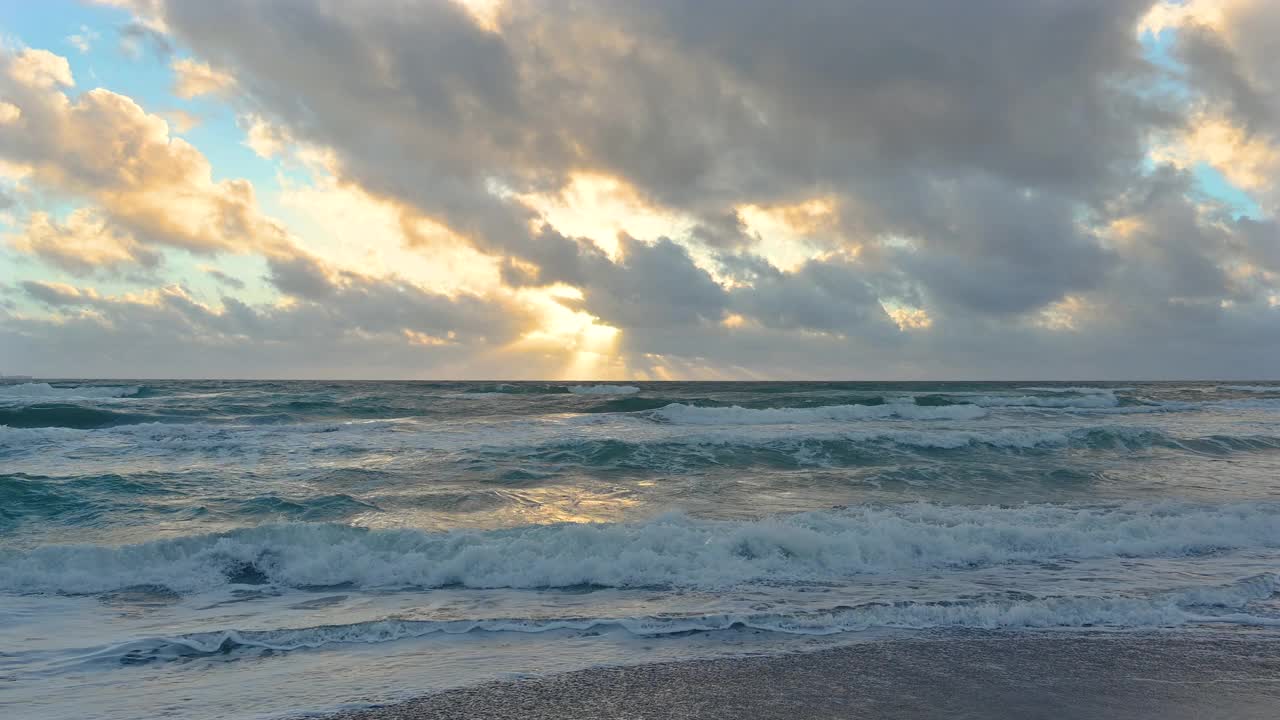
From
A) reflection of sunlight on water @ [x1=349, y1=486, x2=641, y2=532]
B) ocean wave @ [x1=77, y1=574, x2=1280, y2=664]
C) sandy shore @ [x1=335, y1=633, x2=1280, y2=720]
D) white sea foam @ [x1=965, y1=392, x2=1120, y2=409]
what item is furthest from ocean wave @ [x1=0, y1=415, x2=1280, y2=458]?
white sea foam @ [x1=965, y1=392, x2=1120, y2=409]

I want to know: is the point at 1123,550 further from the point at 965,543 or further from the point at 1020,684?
the point at 1020,684

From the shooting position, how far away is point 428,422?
30828 millimetres

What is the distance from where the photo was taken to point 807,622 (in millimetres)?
7461

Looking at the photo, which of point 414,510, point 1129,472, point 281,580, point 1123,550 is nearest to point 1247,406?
point 1129,472

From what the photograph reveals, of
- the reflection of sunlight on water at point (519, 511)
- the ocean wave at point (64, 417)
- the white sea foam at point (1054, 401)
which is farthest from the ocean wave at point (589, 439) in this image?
the white sea foam at point (1054, 401)

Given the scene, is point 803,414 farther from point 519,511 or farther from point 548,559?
point 548,559

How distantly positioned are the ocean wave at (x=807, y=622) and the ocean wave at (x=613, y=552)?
1.68m

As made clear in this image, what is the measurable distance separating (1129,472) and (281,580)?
797 inches

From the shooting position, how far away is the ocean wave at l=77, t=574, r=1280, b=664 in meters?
7.05

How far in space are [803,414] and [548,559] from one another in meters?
26.3

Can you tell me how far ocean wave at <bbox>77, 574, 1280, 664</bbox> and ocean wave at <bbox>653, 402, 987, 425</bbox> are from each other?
76.1 ft

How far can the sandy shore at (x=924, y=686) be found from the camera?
17.6 feet

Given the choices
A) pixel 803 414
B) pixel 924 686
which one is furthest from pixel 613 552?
pixel 803 414

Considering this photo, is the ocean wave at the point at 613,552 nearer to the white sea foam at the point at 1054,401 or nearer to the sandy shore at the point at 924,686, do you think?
the sandy shore at the point at 924,686
